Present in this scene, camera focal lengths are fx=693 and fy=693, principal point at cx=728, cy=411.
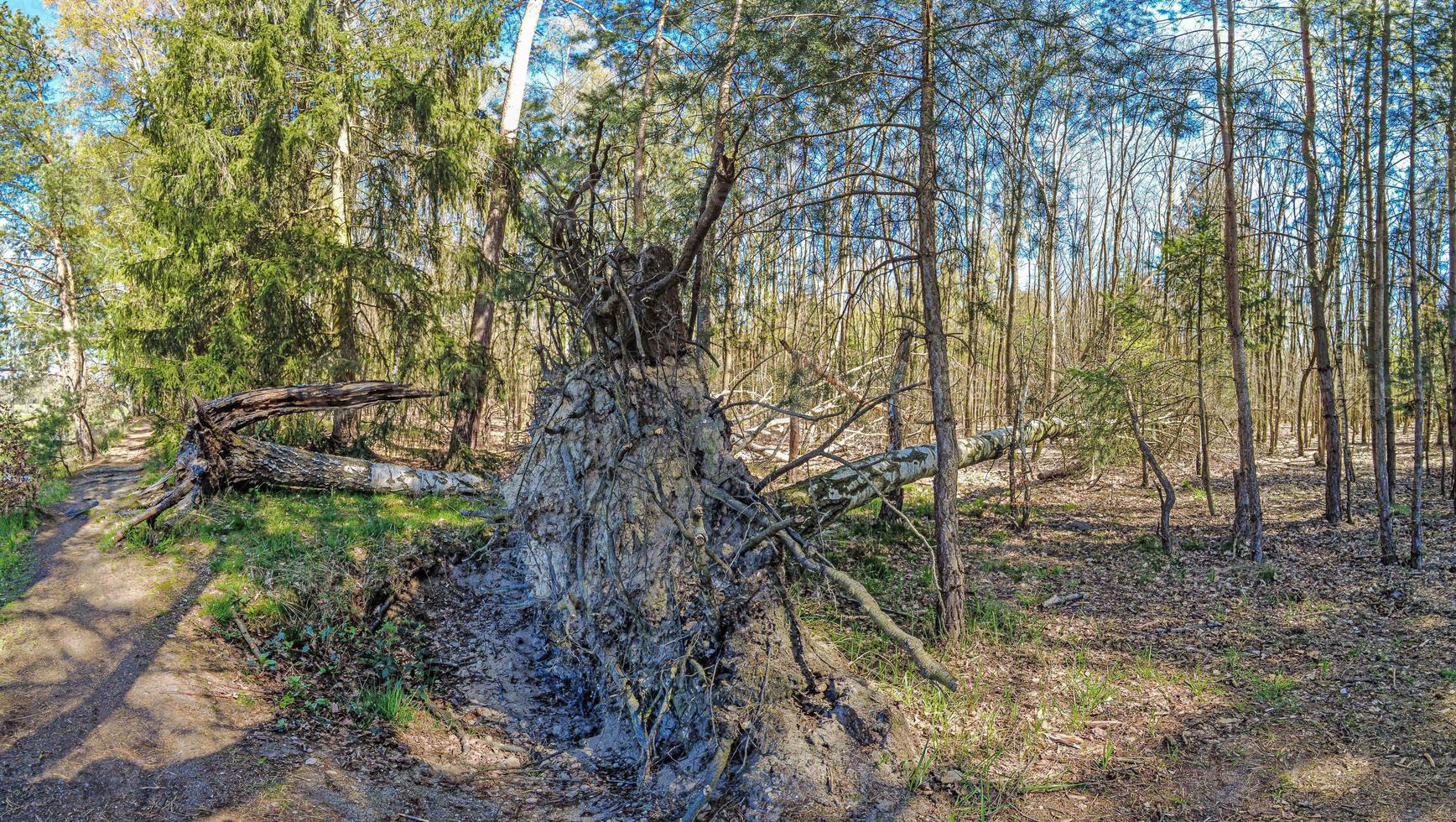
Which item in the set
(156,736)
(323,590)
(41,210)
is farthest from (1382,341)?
(41,210)

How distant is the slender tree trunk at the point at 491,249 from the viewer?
415 inches

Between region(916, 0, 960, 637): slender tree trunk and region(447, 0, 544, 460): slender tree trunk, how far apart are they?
6.82 metres

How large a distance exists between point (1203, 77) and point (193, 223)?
12145mm

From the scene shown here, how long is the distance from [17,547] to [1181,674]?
32.5 ft

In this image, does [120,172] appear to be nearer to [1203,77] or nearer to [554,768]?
[554,768]

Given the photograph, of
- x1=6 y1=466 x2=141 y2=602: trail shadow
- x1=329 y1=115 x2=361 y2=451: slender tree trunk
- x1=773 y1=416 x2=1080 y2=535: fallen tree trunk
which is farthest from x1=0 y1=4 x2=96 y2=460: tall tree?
x1=773 y1=416 x2=1080 y2=535: fallen tree trunk

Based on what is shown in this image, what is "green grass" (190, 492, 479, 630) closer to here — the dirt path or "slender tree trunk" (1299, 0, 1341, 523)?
the dirt path

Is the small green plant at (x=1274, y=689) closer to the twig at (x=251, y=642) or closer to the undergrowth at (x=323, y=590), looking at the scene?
the undergrowth at (x=323, y=590)

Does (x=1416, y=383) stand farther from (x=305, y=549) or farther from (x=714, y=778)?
(x=305, y=549)

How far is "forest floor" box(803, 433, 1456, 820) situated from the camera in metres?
3.93

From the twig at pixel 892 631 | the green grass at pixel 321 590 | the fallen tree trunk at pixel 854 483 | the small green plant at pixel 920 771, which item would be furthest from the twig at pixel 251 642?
the small green plant at pixel 920 771

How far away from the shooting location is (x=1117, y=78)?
22.1ft

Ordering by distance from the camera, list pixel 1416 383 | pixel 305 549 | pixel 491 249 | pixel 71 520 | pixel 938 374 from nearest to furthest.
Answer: pixel 938 374
pixel 305 549
pixel 71 520
pixel 1416 383
pixel 491 249

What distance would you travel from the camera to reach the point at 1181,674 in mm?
5262
